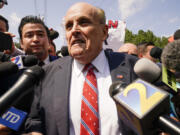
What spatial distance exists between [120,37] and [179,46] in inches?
180

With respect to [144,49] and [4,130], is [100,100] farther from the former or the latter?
[144,49]

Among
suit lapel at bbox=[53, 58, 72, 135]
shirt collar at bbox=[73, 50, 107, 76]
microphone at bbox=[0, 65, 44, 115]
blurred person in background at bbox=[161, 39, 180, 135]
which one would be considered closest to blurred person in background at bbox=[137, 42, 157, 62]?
shirt collar at bbox=[73, 50, 107, 76]

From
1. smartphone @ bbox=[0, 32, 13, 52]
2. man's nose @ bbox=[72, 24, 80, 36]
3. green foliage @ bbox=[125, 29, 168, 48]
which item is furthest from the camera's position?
green foliage @ bbox=[125, 29, 168, 48]

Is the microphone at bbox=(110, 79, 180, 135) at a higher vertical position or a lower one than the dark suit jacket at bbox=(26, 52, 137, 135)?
higher

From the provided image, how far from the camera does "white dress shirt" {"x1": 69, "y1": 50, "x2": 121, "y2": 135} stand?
1259 mm

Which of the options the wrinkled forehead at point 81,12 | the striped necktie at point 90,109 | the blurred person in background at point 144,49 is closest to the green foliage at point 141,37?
the blurred person in background at point 144,49

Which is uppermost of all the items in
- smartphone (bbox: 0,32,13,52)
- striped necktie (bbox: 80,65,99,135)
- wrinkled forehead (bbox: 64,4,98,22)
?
wrinkled forehead (bbox: 64,4,98,22)

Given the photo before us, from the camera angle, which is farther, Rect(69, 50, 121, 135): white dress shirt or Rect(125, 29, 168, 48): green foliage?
Rect(125, 29, 168, 48): green foliage

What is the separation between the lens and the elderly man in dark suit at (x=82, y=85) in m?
1.26

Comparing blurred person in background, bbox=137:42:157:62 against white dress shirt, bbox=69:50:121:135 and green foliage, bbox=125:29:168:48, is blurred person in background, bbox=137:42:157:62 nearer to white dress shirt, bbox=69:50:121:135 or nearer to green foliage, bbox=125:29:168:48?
white dress shirt, bbox=69:50:121:135

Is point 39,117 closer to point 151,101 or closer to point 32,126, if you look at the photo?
point 32,126

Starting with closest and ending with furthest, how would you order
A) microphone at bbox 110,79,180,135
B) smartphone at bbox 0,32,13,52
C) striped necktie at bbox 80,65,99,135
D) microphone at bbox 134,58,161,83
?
microphone at bbox 110,79,180,135
microphone at bbox 134,58,161,83
smartphone at bbox 0,32,13,52
striped necktie at bbox 80,65,99,135

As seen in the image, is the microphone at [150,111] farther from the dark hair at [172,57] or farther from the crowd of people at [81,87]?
the crowd of people at [81,87]

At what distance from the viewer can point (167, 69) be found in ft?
2.94
